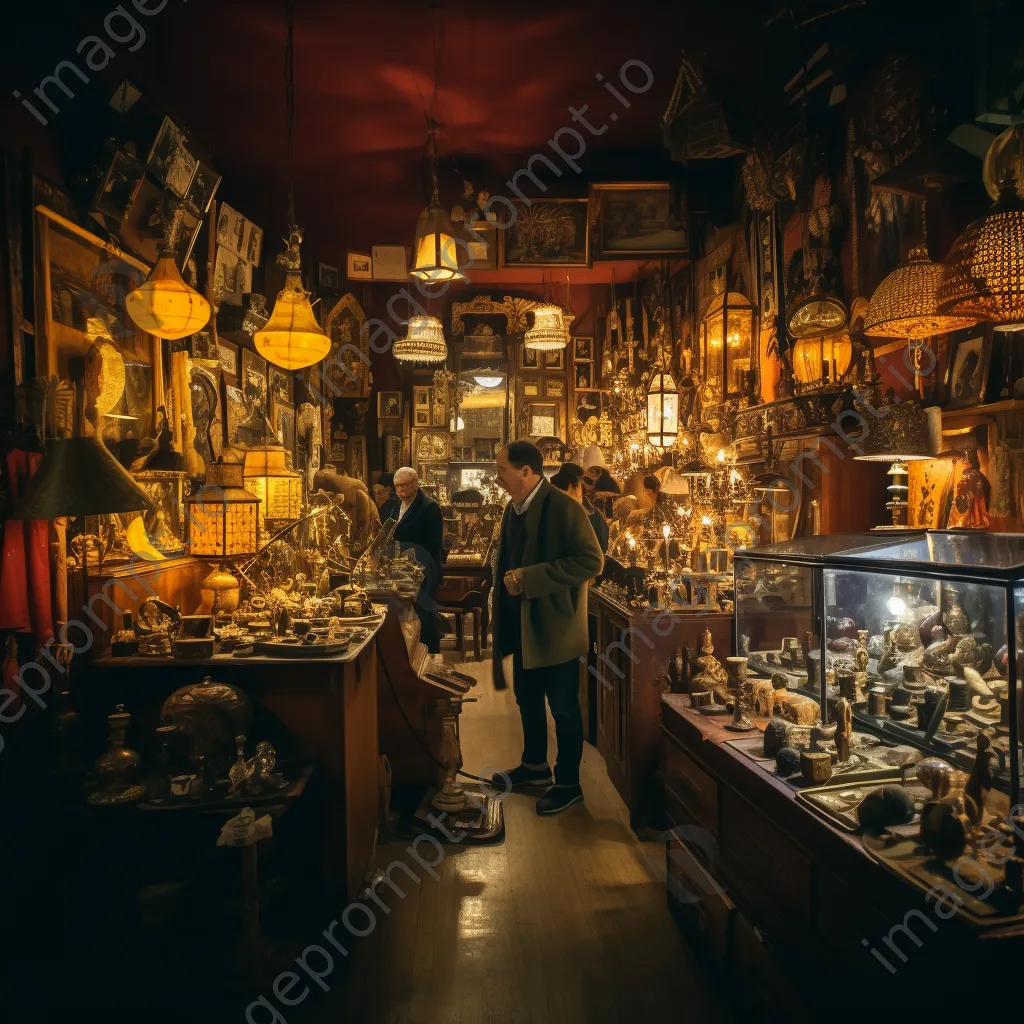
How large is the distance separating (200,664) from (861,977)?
7.72 ft

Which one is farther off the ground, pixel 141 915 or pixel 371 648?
pixel 371 648

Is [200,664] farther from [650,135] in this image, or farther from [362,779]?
[650,135]

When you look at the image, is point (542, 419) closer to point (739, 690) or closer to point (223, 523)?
point (223, 523)

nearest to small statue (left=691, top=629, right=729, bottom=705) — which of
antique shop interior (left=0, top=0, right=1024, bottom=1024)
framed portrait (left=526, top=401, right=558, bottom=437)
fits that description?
antique shop interior (left=0, top=0, right=1024, bottom=1024)

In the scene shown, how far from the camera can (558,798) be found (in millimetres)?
4016

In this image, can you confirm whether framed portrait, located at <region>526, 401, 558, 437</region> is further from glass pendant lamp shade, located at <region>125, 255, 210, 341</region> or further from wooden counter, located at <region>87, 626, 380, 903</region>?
wooden counter, located at <region>87, 626, 380, 903</region>

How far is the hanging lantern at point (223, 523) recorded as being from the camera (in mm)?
3631

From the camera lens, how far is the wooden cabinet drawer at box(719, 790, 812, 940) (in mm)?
2076

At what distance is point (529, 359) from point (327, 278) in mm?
3111

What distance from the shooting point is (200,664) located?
2900mm

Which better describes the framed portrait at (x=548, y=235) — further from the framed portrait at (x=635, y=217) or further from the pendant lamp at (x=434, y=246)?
the pendant lamp at (x=434, y=246)

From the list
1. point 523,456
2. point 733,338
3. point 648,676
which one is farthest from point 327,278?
point 648,676

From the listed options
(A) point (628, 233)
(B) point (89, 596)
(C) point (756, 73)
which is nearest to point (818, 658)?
(B) point (89, 596)

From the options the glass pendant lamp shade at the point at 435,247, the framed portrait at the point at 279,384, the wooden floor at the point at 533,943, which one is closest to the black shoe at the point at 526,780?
the wooden floor at the point at 533,943
